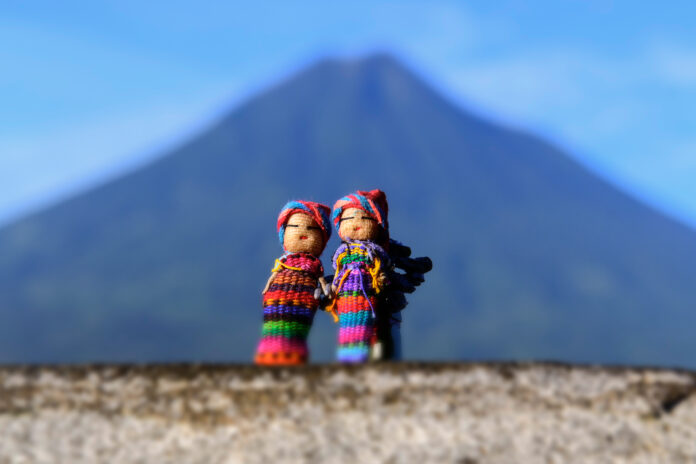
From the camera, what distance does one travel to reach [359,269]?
4914mm

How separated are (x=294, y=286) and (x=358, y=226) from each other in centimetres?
53

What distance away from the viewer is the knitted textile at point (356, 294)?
15.4 feet

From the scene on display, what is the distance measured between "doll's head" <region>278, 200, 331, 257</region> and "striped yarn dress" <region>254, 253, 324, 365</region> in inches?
2.2

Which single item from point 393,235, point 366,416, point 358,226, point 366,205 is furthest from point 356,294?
point 393,235

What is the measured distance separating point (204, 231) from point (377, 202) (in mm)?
67952

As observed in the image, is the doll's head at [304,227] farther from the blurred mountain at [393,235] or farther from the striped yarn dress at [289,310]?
the blurred mountain at [393,235]

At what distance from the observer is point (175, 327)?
61656 mm

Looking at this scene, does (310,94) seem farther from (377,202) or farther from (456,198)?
(377,202)

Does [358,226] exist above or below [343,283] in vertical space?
above

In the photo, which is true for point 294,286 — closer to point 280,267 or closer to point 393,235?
point 280,267

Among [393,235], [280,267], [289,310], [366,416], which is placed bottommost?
[366,416]

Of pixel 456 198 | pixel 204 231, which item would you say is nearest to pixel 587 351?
pixel 456 198

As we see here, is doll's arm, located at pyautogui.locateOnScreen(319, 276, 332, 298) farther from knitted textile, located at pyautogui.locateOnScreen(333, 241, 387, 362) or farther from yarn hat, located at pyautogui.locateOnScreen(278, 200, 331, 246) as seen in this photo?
yarn hat, located at pyautogui.locateOnScreen(278, 200, 331, 246)

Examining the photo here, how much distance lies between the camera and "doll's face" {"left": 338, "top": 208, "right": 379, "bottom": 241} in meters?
5.11
